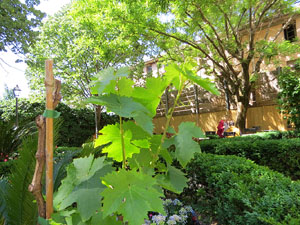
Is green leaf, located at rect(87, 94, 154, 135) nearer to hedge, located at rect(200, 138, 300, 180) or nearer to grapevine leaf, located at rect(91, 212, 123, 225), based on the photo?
grapevine leaf, located at rect(91, 212, 123, 225)

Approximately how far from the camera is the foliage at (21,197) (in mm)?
1031

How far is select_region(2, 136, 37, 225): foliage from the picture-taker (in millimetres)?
1031

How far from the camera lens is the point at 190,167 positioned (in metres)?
3.21

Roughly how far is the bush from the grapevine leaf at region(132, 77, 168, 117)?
1213 mm

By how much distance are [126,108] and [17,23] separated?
1095 centimetres

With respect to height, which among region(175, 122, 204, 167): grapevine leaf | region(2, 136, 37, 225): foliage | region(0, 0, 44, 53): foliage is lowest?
region(2, 136, 37, 225): foliage

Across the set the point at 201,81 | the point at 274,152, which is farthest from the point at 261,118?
the point at 201,81

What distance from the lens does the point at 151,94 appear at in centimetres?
69

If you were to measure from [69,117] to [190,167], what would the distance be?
1377 centimetres

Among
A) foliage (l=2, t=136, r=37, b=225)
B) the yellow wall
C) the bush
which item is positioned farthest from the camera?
the yellow wall

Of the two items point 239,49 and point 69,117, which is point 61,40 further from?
point 239,49

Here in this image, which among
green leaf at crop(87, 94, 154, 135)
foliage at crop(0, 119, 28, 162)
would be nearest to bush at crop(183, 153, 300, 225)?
green leaf at crop(87, 94, 154, 135)

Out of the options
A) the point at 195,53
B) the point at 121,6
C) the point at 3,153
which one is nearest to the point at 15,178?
the point at 3,153

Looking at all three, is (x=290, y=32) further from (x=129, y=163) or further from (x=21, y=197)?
(x=21, y=197)
